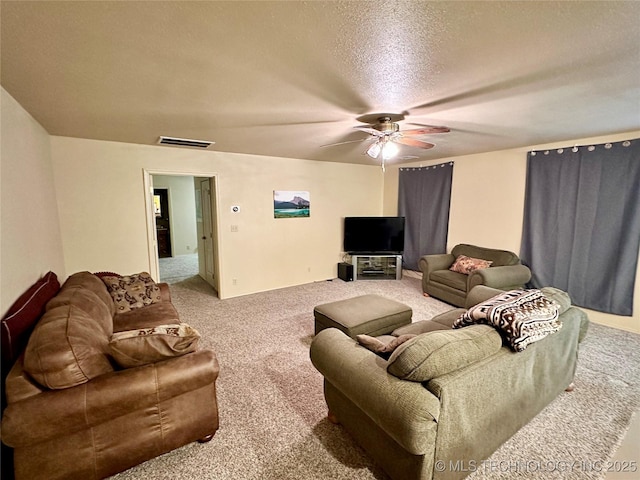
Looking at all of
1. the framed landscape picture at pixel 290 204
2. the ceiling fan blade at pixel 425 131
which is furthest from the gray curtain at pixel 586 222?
the framed landscape picture at pixel 290 204

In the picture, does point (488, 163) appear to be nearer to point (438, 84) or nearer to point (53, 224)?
point (438, 84)

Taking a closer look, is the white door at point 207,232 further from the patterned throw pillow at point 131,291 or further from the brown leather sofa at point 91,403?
the brown leather sofa at point 91,403

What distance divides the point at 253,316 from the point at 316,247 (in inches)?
84.2

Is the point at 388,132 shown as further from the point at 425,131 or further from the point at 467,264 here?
the point at 467,264

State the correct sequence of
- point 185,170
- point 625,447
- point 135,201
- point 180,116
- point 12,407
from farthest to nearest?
point 185,170, point 135,201, point 180,116, point 625,447, point 12,407

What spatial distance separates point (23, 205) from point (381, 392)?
2.97 m

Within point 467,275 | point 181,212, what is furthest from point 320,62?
point 181,212

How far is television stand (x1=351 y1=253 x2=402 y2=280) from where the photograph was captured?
576 centimetres

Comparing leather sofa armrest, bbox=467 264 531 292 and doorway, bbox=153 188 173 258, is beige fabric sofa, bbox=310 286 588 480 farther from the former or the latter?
doorway, bbox=153 188 173 258

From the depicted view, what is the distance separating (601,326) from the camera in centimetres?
361

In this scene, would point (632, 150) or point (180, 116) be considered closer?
point (180, 116)

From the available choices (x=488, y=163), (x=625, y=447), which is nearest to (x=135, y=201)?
(x=625, y=447)

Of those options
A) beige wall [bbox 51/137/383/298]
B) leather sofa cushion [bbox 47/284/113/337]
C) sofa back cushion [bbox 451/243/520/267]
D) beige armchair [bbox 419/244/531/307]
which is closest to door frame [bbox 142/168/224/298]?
beige wall [bbox 51/137/383/298]

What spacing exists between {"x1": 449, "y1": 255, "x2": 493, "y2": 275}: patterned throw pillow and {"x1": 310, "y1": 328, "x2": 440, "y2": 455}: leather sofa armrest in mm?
3369
